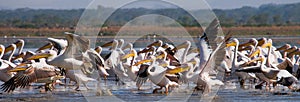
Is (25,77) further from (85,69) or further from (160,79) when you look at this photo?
(160,79)

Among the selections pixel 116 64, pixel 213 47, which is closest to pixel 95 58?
pixel 116 64

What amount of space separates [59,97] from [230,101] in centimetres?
275

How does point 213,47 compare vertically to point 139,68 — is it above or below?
above

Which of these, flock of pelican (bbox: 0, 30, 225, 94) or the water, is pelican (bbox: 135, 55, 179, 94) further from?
the water

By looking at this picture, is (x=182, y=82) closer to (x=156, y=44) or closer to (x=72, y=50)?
(x=72, y=50)

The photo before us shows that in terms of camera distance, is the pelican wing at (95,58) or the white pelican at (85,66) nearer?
the pelican wing at (95,58)

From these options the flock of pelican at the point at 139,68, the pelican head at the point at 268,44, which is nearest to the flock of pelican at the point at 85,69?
the flock of pelican at the point at 139,68

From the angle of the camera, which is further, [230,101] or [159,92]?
[159,92]

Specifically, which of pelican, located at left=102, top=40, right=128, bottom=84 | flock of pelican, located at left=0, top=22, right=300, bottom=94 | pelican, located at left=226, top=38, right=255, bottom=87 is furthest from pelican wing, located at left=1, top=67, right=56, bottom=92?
pelican, located at left=226, top=38, right=255, bottom=87

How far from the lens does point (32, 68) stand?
13609 mm

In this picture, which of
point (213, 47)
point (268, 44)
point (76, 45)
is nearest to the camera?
point (213, 47)

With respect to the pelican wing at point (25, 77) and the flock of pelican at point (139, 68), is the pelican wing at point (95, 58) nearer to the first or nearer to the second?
the flock of pelican at point (139, 68)

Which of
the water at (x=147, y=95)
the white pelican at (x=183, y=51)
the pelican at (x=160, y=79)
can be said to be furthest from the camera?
the white pelican at (x=183, y=51)

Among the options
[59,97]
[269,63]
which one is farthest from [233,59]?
[59,97]
